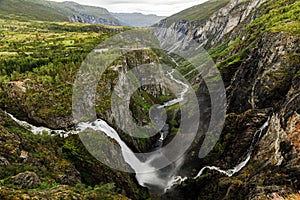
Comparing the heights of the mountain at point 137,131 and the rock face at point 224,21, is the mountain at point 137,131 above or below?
below

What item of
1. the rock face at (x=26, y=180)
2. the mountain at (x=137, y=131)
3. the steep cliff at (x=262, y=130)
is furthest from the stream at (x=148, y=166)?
the rock face at (x=26, y=180)

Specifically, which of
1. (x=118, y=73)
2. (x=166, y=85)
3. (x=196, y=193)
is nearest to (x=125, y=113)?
(x=118, y=73)

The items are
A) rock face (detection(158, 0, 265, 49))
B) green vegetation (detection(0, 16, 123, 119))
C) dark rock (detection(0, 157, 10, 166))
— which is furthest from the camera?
rock face (detection(158, 0, 265, 49))

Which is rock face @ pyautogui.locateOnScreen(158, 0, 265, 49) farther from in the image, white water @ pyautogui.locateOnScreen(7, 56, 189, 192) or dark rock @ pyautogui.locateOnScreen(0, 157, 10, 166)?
dark rock @ pyautogui.locateOnScreen(0, 157, 10, 166)

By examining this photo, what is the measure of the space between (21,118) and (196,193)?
30900mm

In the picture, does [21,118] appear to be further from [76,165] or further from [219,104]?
[219,104]

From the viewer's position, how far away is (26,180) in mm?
21922

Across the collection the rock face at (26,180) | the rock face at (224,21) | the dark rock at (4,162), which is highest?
the rock face at (224,21)

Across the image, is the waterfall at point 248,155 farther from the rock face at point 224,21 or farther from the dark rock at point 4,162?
the rock face at point 224,21

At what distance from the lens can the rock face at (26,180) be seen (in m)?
21.3

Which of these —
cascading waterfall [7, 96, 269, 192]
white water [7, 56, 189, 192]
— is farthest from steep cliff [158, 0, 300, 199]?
white water [7, 56, 189, 192]

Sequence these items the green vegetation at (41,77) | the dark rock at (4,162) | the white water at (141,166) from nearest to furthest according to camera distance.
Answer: the dark rock at (4,162)
the green vegetation at (41,77)
the white water at (141,166)

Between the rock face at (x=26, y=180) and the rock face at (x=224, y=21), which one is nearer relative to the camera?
the rock face at (x=26, y=180)

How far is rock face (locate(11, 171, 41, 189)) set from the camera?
21.3 metres
